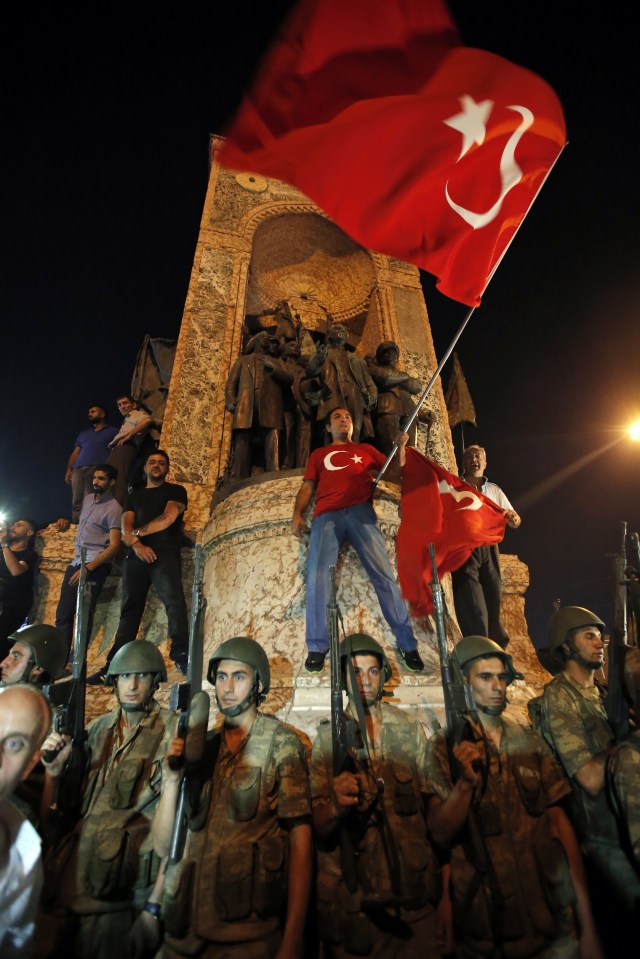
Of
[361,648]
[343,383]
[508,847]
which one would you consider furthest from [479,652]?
[343,383]

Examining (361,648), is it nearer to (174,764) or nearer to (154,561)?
(174,764)

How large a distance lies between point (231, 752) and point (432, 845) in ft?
3.22

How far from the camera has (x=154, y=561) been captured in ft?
14.9

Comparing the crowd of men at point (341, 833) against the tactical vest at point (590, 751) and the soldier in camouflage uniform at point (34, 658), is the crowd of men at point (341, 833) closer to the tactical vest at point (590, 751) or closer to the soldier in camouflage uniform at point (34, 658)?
the tactical vest at point (590, 751)

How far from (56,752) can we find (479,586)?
12.6ft

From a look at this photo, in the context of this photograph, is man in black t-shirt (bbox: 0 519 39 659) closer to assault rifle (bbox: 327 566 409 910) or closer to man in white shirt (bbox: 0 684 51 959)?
assault rifle (bbox: 327 566 409 910)

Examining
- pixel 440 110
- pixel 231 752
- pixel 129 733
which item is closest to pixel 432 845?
pixel 231 752

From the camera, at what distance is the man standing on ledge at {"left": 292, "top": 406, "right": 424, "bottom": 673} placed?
361 cm

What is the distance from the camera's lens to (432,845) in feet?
7.70

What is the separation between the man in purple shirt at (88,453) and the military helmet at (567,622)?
5323 millimetres

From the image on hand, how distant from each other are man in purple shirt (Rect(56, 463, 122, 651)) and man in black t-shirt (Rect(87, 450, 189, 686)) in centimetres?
20

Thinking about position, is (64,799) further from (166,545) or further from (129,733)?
(166,545)

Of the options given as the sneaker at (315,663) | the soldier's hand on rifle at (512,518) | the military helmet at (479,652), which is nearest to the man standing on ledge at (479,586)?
the soldier's hand on rifle at (512,518)

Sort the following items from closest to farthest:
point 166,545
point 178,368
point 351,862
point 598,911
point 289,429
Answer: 1. point 351,862
2. point 598,911
3. point 166,545
4. point 289,429
5. point 178,368
